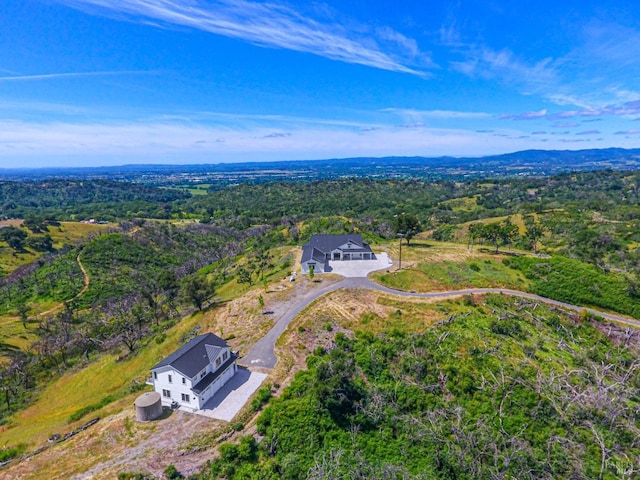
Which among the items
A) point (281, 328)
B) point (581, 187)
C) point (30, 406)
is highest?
point (581, 187)

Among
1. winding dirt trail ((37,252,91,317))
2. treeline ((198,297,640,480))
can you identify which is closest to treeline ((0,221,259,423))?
winding dirt trail ((37,252,91,317))

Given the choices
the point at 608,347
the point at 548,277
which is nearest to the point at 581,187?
the point at 548,277

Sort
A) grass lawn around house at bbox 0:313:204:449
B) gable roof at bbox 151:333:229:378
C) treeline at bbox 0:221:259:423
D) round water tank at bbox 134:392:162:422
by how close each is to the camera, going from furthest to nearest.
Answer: treeline at bbox 0:221:259:423, grass lawn around house at bbox 0:313:204:449, gable roof at bbox 151:333:229:378, round water tank at bbox 134:392:162:422

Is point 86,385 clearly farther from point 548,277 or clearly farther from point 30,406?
point 548,277

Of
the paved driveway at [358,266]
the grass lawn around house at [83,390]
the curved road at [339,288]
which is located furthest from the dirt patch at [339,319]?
the grass lawn around house at [83,390]

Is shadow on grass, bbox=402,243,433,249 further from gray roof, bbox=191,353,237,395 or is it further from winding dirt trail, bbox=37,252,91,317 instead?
winding dirt trail, bbox=37,252,91,317
